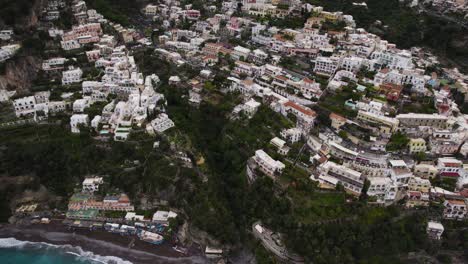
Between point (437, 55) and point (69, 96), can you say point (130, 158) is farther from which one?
point (437, 55)

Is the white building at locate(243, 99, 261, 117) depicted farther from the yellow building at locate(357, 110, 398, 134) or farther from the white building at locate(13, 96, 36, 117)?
the white building at locate(13, 96, 36, 117)

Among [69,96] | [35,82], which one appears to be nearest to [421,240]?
[69,96]

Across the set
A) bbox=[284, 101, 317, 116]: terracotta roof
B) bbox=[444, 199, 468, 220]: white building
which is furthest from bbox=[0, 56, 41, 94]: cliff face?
bbox=[444, 199, 468, 220]: white building

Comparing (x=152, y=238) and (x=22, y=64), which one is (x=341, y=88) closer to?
(x=152, y=238)

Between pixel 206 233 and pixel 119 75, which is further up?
pixel 119 75

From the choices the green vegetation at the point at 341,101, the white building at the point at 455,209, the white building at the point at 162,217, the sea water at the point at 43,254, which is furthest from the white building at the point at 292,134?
the sea water at the point at 43,254

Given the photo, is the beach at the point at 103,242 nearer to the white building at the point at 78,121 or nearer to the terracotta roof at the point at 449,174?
the white building at the point at 78,121
